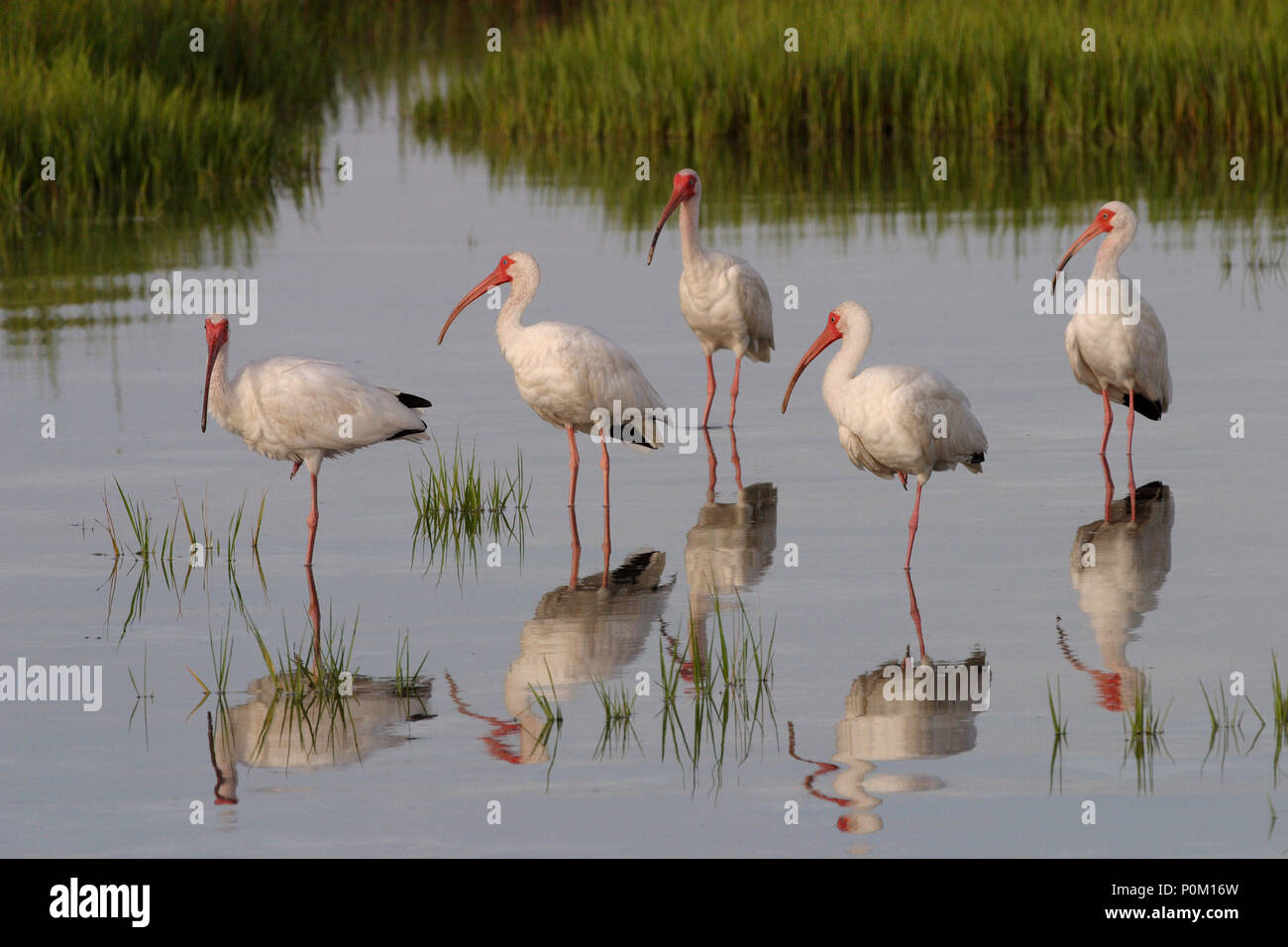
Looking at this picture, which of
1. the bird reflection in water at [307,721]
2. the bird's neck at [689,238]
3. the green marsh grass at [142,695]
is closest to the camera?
the bird reflection in water at [307,721]

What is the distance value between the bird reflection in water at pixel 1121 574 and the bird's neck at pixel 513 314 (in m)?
3.36

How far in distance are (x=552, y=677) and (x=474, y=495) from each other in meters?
3.16

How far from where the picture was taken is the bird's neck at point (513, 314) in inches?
472

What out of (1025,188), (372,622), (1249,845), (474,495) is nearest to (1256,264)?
(1025,188)

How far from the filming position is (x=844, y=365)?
35.2 feet

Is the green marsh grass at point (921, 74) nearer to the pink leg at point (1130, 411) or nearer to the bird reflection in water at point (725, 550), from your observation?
the pink leg at point (1130, 411)

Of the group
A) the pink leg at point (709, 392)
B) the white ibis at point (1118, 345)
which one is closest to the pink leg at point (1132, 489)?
the white ibis at point (1118, 345)

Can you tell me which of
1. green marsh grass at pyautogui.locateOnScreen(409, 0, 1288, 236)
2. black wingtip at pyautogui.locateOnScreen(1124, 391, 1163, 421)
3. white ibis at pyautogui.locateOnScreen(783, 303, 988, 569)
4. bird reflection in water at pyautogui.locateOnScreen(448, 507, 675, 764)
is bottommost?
bird reflection in water at pyautogui.locateOnScreen(448, 507, 675, 764)

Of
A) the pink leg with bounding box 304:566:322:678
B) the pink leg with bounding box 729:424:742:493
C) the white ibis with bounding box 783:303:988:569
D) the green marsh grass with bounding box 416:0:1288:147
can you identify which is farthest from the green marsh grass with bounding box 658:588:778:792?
the green marsh grass with bounding box 416:0:1288:147

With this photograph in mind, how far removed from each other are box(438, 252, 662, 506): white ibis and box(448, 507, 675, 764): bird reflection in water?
110 cm

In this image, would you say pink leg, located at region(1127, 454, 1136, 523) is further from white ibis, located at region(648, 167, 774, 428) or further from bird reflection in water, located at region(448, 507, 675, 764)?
white ibis, located at region(648, 167, 774, 428)

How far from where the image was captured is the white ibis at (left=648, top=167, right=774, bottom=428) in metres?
15.0

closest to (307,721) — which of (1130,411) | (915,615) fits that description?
(915,615)

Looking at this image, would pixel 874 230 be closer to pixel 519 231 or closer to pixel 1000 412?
pixel 519 231
